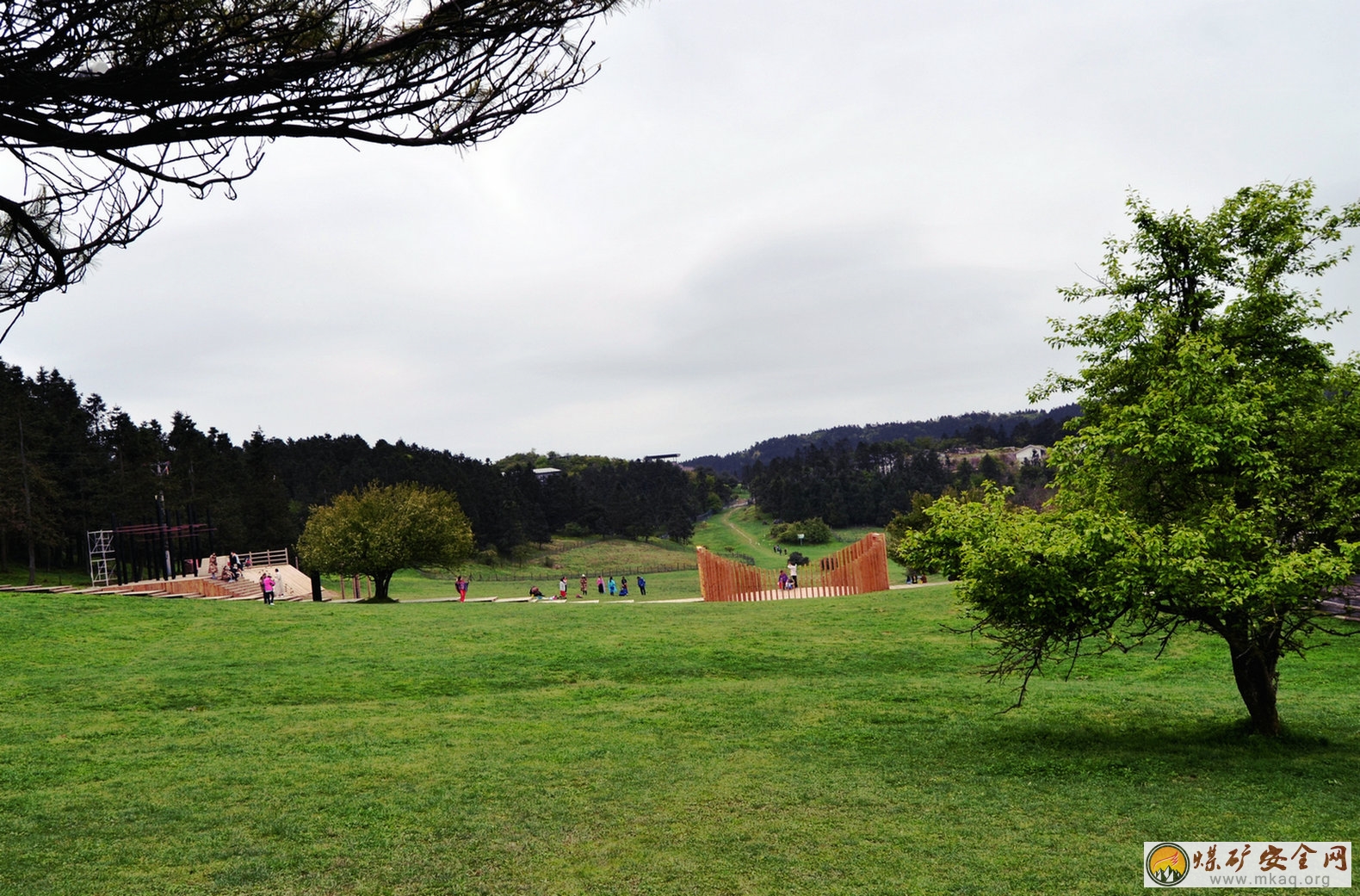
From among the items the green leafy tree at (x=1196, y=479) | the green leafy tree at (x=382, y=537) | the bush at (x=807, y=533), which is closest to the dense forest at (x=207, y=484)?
the green leafy tree at (x=382, y=537)

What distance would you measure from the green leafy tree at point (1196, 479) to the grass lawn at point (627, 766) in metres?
1.94

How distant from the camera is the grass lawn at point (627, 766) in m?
7.89

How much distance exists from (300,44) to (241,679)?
15075 millimetres

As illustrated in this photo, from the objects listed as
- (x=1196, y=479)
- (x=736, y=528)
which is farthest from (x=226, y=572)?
(x=736, y=528)

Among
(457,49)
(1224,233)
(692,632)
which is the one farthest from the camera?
(692,632)

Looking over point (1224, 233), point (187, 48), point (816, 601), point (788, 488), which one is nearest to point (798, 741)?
point (1224, 233)

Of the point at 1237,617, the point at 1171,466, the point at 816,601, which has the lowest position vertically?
the point at 816,601

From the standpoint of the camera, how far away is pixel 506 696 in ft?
54.6

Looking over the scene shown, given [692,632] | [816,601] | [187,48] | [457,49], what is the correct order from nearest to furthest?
[187,48] → [457,49] → [692,632] → [816,601]

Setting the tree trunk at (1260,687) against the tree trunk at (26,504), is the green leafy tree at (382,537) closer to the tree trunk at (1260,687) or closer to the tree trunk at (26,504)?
the tree trunk at (26,504)

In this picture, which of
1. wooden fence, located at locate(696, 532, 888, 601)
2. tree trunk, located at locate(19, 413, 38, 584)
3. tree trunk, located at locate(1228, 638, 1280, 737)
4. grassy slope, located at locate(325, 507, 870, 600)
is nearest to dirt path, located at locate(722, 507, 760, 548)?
grassy slope, located at locate(325, 507, 870, 600)

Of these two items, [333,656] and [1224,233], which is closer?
[1224,233]

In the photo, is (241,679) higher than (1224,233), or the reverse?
(1224,233)

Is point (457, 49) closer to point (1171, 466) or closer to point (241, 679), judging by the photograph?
point (1171, 466)
